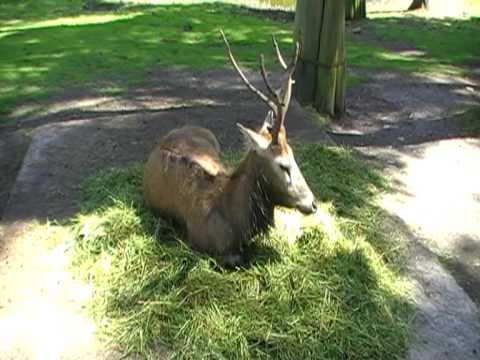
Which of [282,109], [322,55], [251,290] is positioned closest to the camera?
[282,109]

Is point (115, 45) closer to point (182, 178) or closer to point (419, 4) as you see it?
point (182, 178)

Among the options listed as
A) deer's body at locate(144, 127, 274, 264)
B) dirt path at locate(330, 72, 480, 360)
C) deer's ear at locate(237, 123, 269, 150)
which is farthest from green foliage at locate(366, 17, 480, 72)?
deer's ear at locate(237, 123, 269, 150)

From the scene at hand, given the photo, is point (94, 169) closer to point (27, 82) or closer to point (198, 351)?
point (198, 351)

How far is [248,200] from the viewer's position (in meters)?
4.53

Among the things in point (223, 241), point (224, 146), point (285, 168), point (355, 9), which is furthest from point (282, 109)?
point (355, 9)

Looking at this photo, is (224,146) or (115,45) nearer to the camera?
(224,146)

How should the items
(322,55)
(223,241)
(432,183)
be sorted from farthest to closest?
(322,55), (432,183), (223,241)

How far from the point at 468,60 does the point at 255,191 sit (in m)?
9.41

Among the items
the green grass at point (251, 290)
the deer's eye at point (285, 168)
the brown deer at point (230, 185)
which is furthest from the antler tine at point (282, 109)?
the green grass at point (251, 290)

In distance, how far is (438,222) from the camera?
20.8 feet

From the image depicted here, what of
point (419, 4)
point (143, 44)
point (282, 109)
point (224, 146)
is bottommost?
point (419, 4)

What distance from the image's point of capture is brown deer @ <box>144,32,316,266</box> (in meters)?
4.29

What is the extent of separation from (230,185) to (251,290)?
75 cm

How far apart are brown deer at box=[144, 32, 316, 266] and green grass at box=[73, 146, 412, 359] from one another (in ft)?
0.59
